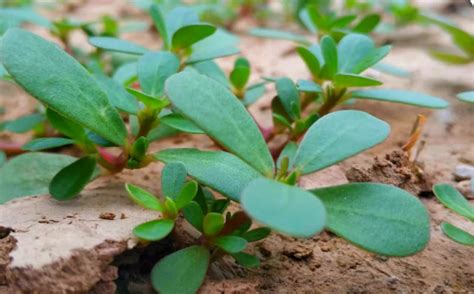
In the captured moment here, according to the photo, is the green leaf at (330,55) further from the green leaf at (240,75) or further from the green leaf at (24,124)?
the green leaf at (24,124)

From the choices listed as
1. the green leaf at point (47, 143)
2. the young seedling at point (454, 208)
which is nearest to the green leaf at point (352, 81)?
the young seedling at point (454, 208)

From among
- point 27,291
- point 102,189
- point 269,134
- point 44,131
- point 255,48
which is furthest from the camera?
point 255,48

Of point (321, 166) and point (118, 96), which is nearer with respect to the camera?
point (321, 166)

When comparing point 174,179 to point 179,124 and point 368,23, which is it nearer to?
point 179,124

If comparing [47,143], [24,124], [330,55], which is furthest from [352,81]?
[24,124]

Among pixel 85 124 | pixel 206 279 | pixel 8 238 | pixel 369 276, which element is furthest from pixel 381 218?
pixel 8 238

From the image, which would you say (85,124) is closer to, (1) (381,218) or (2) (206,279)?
(2) (206,279)
